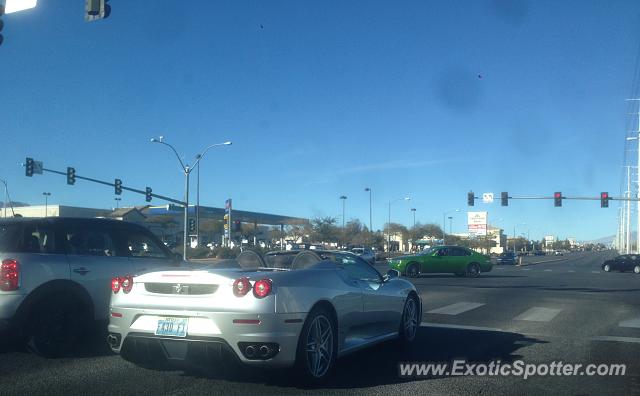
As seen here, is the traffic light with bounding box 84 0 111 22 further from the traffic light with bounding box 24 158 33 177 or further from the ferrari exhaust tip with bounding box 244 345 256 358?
the traffic light with bounding box 24 158 33 177

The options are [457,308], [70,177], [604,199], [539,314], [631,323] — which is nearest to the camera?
[631,323]

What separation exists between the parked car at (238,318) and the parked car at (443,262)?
849 inches

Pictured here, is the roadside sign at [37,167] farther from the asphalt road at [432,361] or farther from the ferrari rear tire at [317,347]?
the ferrari rear tire at [317,347]

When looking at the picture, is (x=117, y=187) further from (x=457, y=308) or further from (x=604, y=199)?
(x=604, y=199)

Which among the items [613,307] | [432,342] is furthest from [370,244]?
[432,342]

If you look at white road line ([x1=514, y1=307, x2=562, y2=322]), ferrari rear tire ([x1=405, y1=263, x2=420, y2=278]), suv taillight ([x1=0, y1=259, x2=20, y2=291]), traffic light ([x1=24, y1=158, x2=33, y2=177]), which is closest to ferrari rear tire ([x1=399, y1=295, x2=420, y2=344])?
white road line ([x1=514, y1=307, x2=562, y2=322])

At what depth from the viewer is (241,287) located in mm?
5867

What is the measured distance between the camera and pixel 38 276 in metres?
7.16

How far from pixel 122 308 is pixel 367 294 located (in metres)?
2.88

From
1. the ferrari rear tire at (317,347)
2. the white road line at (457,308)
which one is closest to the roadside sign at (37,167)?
the white road line at (457,308)

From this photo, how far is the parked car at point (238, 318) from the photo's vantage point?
5730 millimetres

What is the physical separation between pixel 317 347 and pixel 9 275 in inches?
142

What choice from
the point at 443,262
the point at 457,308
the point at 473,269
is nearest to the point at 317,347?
the point at 457,308

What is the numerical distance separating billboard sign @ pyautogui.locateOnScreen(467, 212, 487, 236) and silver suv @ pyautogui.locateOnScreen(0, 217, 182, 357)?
255ft
